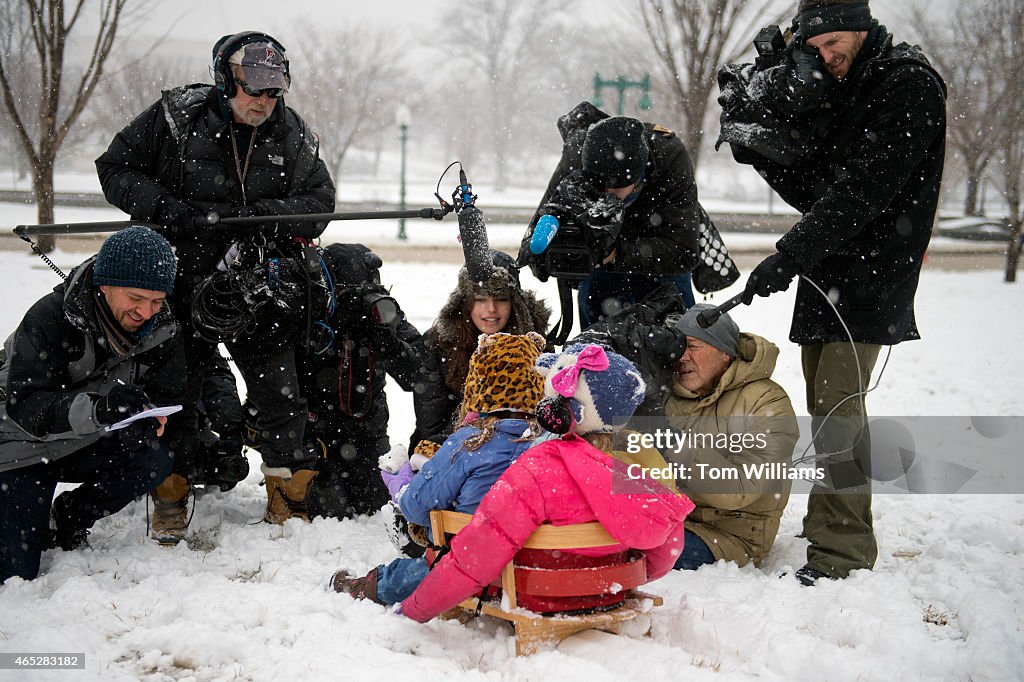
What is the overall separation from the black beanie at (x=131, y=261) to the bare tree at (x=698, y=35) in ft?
24.8

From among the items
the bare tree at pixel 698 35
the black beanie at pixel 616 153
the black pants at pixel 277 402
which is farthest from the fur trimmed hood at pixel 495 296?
the bare tree at pixel 698 35

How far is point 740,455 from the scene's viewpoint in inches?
139

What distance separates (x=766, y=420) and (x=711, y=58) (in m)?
7.64

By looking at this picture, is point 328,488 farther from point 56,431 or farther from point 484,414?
point 484,414

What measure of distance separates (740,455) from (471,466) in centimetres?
129

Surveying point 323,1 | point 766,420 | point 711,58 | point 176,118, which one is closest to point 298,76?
point 323,1

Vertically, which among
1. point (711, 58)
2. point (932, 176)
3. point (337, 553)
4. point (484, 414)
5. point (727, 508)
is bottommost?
Answer: point (337, 553)

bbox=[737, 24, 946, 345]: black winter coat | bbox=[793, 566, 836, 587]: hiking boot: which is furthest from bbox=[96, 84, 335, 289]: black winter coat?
bbox=[793, 566, 836, 587]: hiking boot

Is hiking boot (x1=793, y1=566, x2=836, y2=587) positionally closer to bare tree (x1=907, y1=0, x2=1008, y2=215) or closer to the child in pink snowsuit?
the child in pink snowsuit

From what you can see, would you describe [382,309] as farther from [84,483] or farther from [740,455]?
[740,455]

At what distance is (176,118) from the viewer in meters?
3.92

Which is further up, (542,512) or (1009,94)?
(1009,94)

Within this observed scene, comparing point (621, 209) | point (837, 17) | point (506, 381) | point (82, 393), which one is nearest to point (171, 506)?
point (82, 393)

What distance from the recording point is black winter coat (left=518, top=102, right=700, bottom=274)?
4.07 meters
